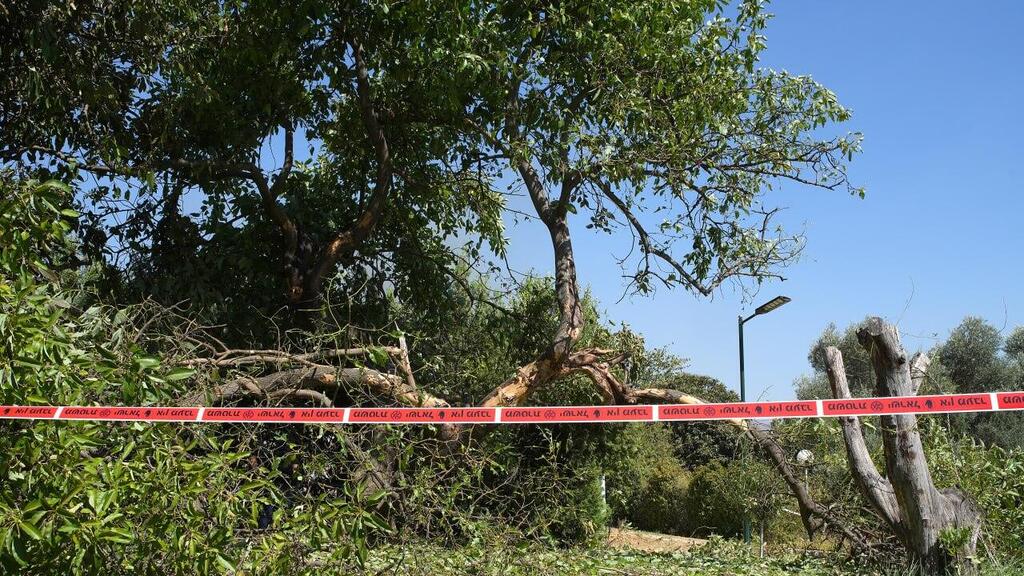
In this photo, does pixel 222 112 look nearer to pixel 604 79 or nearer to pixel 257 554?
pixel 604 79

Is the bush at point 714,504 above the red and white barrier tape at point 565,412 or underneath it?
underneath

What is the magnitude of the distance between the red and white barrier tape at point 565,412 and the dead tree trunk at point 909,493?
5.72ft

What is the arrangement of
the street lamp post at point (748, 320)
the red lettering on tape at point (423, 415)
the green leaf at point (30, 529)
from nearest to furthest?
the green leaf at point (30, 529) → the red lettering on tape at point (423, 415) → the street lamp post at point (748, 320)

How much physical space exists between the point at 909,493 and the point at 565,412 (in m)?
3.17

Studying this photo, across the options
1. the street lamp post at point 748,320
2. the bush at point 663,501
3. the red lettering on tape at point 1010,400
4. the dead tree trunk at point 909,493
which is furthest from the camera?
the bush at point 663,501

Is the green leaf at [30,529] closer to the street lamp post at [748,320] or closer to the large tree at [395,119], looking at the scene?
the large tree at [395,119]

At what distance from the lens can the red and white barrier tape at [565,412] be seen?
16.9 feet

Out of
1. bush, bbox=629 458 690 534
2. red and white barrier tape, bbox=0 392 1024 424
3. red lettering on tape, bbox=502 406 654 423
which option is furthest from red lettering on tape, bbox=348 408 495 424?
bush, bbox=629 458 690 534

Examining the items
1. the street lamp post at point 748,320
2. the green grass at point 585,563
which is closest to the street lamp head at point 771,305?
the street lamp post at point 748,320

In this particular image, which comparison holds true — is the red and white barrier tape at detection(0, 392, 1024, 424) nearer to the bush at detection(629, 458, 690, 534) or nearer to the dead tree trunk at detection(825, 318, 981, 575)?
the dead tree trunk at detection(825, 318, 981, 575)

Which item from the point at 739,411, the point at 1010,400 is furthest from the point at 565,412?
the point at 1010,400

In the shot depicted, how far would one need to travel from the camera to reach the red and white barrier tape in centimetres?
516

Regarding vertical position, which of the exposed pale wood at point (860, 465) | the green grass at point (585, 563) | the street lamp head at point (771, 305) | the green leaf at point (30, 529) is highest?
the street lamp head at point (771, 305)

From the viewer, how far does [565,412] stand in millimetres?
5758
